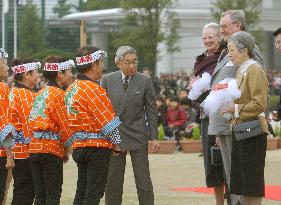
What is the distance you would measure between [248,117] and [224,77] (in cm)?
103

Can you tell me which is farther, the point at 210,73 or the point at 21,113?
the point at 210,73

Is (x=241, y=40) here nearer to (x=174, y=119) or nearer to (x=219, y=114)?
(x=219, y=114)

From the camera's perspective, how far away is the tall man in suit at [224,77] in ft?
32.9

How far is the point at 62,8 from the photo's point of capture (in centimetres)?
6194

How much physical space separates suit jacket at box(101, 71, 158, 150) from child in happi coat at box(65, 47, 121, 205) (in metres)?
1.59

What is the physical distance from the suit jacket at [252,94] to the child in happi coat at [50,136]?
1.86 meters

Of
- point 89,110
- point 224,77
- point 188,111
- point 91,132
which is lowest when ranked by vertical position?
point 188,111

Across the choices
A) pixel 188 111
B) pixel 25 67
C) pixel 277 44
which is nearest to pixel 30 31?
pixel 188 111

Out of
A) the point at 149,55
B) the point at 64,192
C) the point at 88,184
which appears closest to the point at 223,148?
the point at 88,184

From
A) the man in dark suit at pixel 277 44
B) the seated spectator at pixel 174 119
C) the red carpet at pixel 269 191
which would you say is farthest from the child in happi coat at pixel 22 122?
the seated spectator at pixel 174 119

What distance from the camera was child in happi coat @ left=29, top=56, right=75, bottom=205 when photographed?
9.80 metres

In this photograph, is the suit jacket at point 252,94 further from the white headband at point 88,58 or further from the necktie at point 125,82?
the necktie at point 125,82

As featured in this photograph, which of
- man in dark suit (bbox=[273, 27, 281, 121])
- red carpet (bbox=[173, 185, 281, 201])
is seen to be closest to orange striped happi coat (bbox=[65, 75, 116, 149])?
man in dark suit (bbox=[273, 27, 281, 121])

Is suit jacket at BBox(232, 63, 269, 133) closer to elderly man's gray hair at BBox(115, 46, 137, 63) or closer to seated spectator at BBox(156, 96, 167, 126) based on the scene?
elderly man's gray hair at BBox(115, 46, 137, 63)
